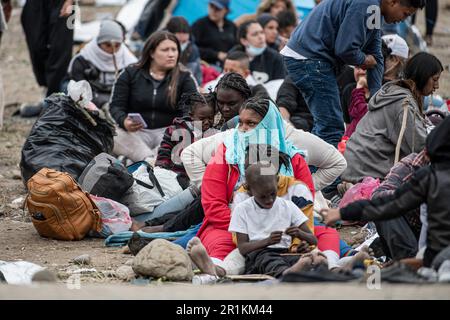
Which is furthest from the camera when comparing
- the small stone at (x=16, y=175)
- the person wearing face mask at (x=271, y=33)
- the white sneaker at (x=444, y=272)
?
the person wearing face mask at (x=271, y=33)

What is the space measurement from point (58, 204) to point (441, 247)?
2928 millimetres

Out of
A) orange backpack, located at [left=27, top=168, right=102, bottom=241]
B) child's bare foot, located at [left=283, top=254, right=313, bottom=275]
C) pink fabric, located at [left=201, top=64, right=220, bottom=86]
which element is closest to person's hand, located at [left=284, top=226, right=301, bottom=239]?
child's bare foot, located at [left=283, top=254, right=313, bottom=275]

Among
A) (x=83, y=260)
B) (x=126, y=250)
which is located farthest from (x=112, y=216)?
(x=83, y=260)

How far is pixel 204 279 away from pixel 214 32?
8400 millimetres

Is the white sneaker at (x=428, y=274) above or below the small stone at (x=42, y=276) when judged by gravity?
above

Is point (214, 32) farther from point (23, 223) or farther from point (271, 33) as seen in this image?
point (23, 223)

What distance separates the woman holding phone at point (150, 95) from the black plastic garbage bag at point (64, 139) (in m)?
0.46

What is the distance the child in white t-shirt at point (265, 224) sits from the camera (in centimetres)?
641

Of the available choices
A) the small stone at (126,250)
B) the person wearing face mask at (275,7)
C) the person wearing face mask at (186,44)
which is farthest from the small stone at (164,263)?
the person wearing face mask at (275,7)

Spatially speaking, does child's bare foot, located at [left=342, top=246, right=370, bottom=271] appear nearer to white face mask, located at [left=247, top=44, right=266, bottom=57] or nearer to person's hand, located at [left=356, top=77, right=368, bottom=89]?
person's hand, located at [left=356, top=77, right=368, bottom=89]

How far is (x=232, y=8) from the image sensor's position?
1689 centimetres

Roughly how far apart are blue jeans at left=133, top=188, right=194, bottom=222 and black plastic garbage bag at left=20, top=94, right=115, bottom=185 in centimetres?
69

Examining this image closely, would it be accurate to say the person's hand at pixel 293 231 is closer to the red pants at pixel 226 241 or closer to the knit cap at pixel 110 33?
the red pants at pixel 226 241

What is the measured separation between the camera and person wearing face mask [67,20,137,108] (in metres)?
11.2
